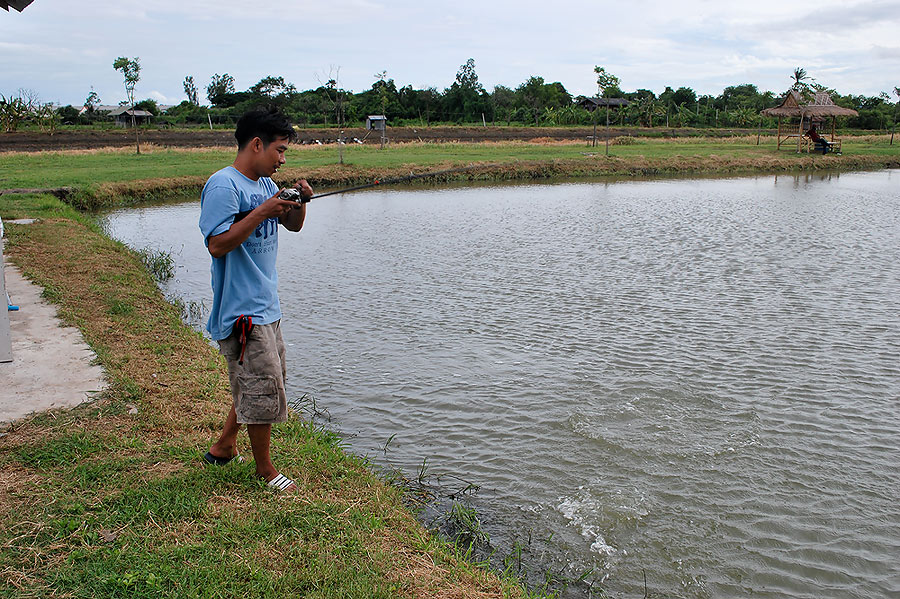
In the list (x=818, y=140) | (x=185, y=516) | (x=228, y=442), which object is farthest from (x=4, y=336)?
(x=818, y=140)

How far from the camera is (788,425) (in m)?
5.69

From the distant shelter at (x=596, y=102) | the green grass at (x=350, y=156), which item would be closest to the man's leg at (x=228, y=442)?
the green grass at (x=350, y=156)

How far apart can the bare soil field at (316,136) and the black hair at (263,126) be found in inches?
1394

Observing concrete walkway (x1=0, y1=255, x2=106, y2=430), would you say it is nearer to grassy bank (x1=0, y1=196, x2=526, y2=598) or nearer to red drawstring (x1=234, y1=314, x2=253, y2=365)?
grassy bank (x1=0, y1=196, x2=526, y2=598)

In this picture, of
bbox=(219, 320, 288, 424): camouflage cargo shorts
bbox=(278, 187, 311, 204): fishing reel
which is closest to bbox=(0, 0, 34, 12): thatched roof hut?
bbox=(278, 187, 311, 204): fishing reel

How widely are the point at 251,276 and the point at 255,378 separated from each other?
496mm

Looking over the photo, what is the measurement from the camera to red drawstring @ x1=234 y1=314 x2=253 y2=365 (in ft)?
11.0

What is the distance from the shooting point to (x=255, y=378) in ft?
11.1

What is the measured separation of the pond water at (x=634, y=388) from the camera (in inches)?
164

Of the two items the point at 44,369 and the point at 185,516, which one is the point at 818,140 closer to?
the point at 44,369

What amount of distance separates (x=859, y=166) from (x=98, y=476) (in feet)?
124

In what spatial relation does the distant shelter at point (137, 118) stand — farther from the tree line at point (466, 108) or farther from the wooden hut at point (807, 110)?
the wooden hut at point (807, 110)

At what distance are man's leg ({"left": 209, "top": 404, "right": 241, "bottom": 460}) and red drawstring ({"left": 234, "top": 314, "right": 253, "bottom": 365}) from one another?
53 cm

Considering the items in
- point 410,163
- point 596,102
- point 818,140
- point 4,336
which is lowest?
point 4,336
